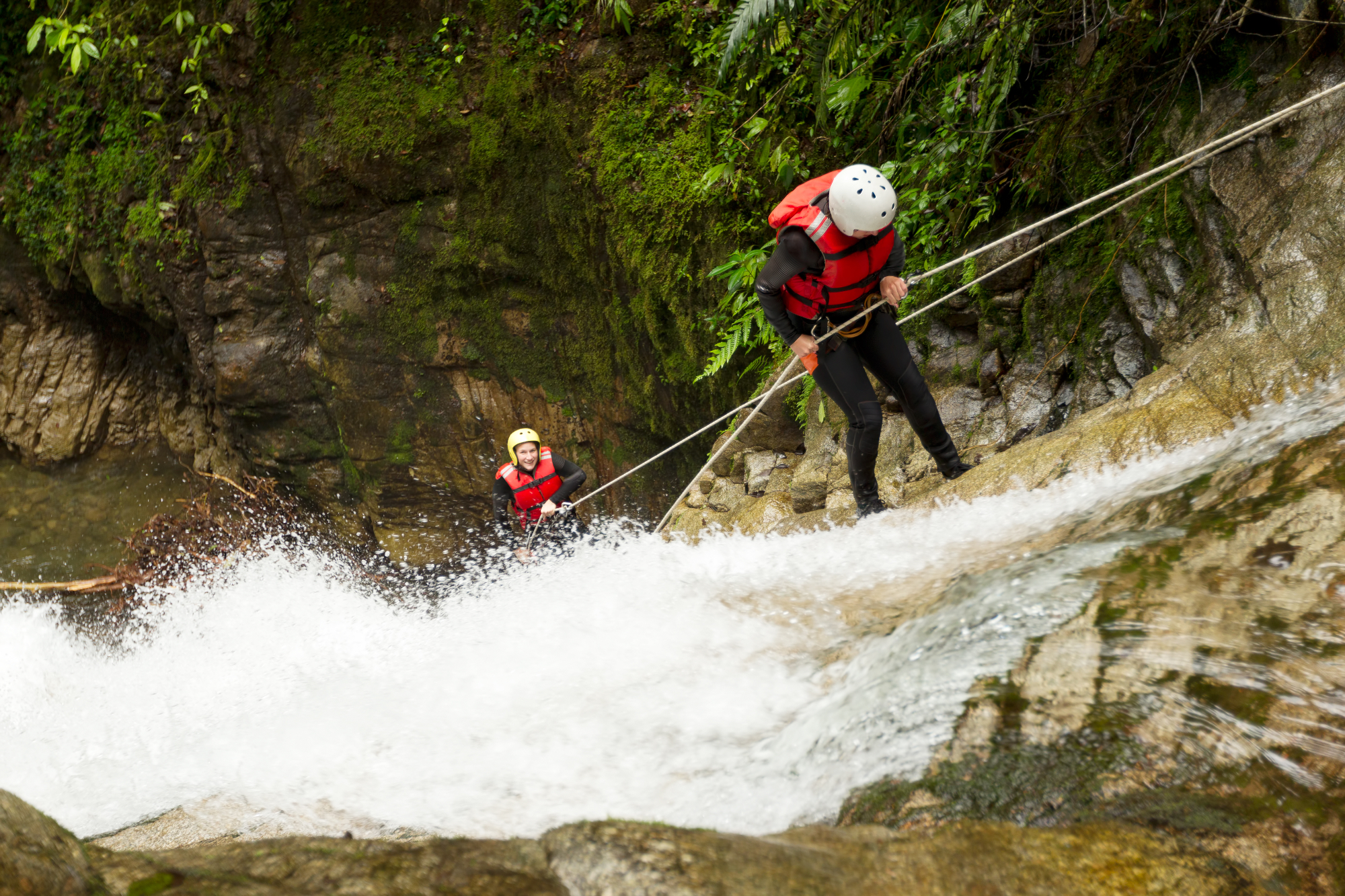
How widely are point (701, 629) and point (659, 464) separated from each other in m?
5.48

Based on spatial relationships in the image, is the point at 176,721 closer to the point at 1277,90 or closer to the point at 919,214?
the point at 919,214

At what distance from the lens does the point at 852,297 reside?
3.96 meters

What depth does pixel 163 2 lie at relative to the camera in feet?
30.8

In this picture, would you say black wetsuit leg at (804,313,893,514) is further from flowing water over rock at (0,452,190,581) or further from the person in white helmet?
flowing water over rock at (0,452,190,581)

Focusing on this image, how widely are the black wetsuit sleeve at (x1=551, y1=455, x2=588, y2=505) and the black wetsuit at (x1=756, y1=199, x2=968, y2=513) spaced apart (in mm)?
3103

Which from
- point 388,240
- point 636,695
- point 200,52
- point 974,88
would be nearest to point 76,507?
point 200,52

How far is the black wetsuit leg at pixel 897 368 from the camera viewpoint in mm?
4121

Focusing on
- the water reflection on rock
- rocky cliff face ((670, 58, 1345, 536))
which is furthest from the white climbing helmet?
the water reflection on rock

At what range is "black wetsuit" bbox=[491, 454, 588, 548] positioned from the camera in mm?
6590

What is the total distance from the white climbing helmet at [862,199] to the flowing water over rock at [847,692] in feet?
4.77

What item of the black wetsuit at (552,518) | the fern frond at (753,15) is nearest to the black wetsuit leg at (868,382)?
the fern frond at (753,15)

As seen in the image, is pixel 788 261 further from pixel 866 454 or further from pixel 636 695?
pixel 636 695

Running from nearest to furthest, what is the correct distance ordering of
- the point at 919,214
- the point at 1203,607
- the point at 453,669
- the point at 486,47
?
the point at 1203,607
the point at 453,669
the point at 919,214
the point at 486,47

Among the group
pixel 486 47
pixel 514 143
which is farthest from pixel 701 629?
pixel 486 47
